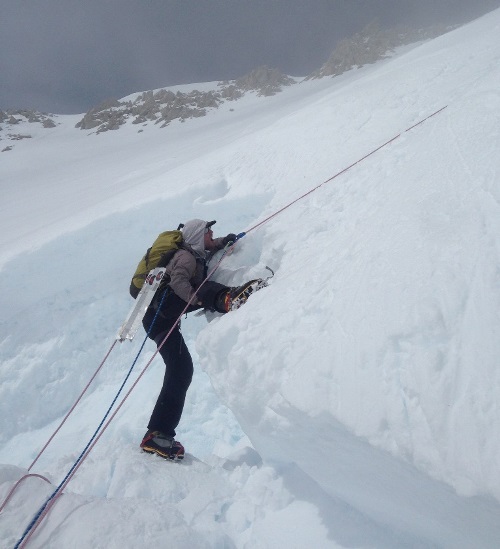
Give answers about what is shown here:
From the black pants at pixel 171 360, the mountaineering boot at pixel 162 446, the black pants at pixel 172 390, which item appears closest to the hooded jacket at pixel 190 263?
the black pants at pixel 171 360

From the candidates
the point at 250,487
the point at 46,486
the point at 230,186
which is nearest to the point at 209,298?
the point at 250,487

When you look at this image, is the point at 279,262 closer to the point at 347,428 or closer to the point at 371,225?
the point at 371,225

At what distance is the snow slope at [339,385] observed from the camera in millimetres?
1246

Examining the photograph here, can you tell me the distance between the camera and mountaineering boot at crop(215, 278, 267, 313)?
252 centimetres

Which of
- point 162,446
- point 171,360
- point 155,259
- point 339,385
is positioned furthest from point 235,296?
point 339,385

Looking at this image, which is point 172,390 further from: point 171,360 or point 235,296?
point 235,296

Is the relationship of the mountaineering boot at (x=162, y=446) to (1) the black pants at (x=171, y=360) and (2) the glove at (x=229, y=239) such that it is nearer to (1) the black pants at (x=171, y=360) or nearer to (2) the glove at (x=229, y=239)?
(1) the black pants at (x=171, y=360)

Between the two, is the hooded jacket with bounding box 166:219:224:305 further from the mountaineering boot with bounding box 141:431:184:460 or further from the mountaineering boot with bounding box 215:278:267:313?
the mountaineering boot with bounding box 141:431:184:460

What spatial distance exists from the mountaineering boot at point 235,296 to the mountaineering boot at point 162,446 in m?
0.96

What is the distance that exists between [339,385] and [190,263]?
5.34 feet

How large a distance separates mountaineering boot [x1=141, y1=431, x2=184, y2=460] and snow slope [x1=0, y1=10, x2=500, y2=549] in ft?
0.21

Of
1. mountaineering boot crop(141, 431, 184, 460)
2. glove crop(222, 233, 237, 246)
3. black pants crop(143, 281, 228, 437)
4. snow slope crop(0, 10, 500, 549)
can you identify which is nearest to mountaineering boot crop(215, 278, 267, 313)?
black pants crop(143, 281, 228, 437)

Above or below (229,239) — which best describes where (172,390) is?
below

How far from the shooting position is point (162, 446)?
7.58 ft
